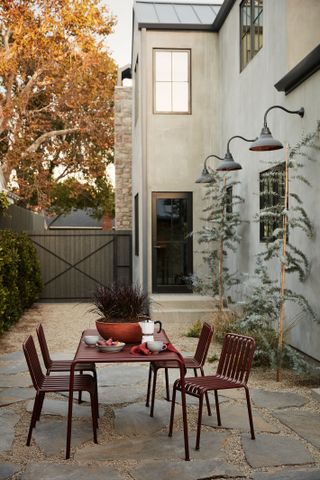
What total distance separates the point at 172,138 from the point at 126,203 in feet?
15.4

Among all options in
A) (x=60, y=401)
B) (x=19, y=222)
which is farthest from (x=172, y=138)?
(x=60, y=401)

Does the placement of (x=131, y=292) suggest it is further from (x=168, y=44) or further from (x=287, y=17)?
(x=168, y=44)

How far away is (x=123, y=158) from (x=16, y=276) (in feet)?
22.7

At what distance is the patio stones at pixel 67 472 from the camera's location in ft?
13.1

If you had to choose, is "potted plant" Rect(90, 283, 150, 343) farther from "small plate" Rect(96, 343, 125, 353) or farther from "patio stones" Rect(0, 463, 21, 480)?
"patio stones" Rect(0, 463, 21, 480)

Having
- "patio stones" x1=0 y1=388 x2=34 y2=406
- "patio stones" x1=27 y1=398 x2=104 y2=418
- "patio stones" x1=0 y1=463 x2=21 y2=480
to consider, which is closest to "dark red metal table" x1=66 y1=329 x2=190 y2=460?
"patio stones" x1=0 y1=463 x2=21 y2=480

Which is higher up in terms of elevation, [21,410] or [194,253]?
[194,253]

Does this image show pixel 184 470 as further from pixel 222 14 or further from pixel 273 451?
pixel 222 14

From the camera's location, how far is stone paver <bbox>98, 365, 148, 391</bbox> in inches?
263

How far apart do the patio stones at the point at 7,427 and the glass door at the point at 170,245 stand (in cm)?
708

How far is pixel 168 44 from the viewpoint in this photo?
12500 mm

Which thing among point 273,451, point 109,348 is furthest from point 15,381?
point 273,451

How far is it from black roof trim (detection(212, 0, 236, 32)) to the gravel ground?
→ 19.2 ft

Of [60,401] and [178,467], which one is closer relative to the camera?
[178,467]
